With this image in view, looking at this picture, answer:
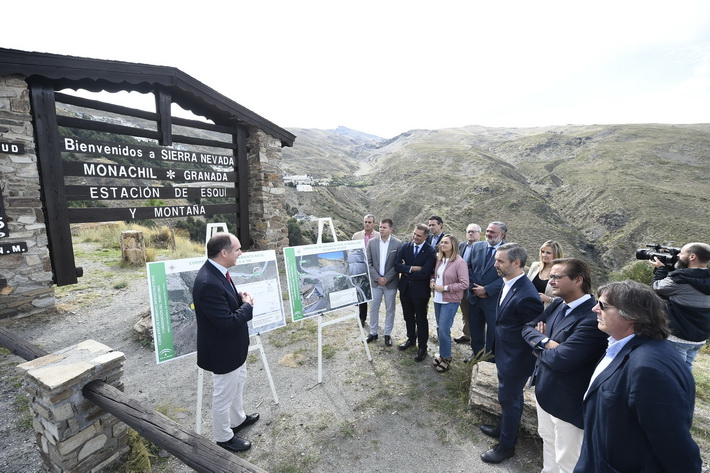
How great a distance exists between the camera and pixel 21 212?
479 cm

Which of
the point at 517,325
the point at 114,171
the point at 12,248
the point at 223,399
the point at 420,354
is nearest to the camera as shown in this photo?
the point at 517,325

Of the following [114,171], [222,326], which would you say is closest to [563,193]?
[114,171]

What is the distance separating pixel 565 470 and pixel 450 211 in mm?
43359

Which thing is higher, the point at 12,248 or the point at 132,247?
the point at 12,248

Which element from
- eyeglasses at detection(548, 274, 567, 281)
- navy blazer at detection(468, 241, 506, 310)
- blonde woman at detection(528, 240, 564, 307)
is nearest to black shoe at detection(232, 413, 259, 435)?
navy blazer at detection(468, 241, 506, 310)

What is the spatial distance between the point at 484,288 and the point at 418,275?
2.84ft

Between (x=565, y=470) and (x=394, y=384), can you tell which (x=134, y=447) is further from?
(x=565, y=470)

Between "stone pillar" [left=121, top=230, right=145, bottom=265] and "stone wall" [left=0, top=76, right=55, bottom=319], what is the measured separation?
377 cm

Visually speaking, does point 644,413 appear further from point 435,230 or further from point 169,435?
point 435,230

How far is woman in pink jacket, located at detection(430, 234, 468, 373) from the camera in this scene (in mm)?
4098

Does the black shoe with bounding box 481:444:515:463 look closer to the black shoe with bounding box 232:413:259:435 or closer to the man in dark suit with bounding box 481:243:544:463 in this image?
the man in dark suit with bounding box 481:243:544:463

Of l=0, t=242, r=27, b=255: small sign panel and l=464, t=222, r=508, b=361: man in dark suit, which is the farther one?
l=0, t=242, r=27, b=255: small sign panel

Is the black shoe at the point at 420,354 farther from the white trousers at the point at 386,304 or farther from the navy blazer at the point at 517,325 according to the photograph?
the navy blazer at the point at 517,325

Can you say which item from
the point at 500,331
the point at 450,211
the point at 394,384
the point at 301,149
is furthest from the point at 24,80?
the point at 301,149
